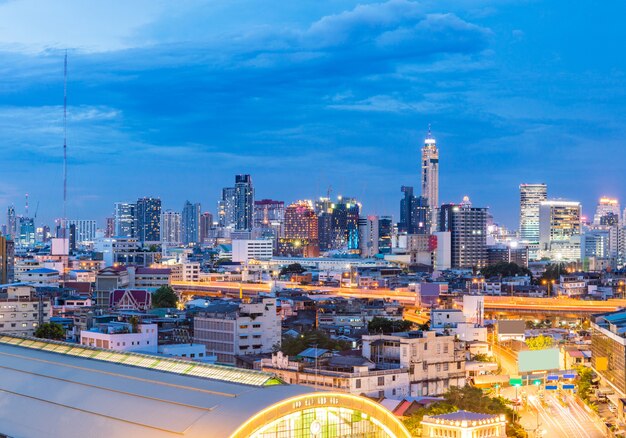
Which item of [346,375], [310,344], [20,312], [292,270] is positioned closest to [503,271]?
[292,270]

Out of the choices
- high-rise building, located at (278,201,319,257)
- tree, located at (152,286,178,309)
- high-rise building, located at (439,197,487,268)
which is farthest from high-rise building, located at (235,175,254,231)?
tree, located at (152,286,178,309)

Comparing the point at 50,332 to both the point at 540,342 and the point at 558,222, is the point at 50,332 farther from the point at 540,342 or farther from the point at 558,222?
the point at 558,222

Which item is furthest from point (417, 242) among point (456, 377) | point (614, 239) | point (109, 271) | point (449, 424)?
point (449, 424)

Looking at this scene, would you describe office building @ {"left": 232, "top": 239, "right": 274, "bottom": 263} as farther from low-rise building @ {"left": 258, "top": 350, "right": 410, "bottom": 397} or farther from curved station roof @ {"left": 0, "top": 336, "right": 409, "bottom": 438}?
curved station roof @ {"left": 0, "top": 336, "right": 409, "bottom": 438}

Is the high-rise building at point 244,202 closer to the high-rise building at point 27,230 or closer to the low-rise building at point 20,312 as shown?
the high-rise building at point 27,230

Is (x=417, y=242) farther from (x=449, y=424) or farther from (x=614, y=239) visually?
(x=449, y=424)

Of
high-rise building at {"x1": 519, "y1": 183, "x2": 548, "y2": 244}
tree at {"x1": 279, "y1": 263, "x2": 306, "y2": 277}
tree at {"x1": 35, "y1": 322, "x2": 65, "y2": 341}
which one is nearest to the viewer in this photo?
tree at {"x1": 35, "y1": 322, "x2": 65, "y2": 341}

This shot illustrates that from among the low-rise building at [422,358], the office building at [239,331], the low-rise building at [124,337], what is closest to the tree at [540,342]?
the low-rise building at [422,358]
